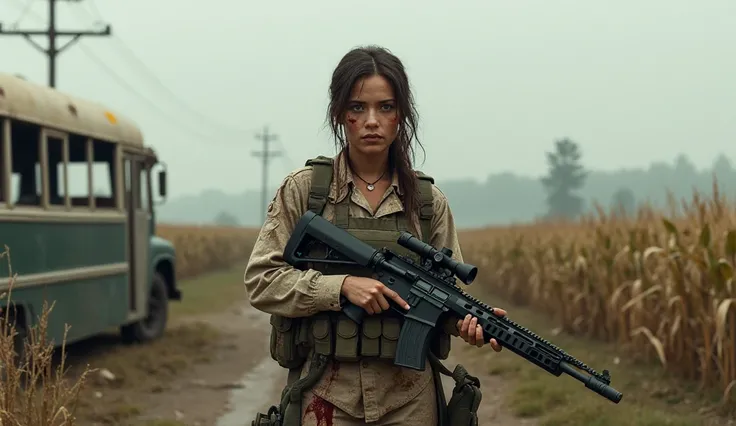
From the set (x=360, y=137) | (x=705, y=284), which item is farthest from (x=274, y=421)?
(x=705, y=284)

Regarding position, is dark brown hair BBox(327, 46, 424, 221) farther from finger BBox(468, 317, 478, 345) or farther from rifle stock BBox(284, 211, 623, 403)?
finger BBox(468, 317, 478, 345)

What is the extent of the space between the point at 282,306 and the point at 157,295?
9185mm

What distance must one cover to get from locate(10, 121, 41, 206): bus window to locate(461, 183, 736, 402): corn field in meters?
5.07

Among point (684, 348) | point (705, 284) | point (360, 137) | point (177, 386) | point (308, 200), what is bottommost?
point (177, 386)

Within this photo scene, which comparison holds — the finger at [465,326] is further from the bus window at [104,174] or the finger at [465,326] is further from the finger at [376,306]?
the bus window at [104,174]

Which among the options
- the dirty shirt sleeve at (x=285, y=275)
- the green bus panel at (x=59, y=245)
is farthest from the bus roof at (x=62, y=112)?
→ the dirty shirt sleeve at (x=285, y=275)

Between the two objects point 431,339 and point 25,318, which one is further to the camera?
point 25,318

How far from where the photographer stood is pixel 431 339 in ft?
9.33

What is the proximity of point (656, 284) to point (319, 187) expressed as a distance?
19.8 feet

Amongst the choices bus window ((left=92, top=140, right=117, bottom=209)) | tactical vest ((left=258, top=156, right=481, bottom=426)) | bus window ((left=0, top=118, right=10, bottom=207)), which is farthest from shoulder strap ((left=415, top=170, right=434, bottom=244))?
bus window ((left=92, top=140, right=117, bottom=209))

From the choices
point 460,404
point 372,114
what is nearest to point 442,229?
point 372,114

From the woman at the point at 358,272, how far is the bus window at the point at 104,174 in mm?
6860

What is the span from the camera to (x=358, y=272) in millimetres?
2854

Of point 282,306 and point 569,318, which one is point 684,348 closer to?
point 569,318
